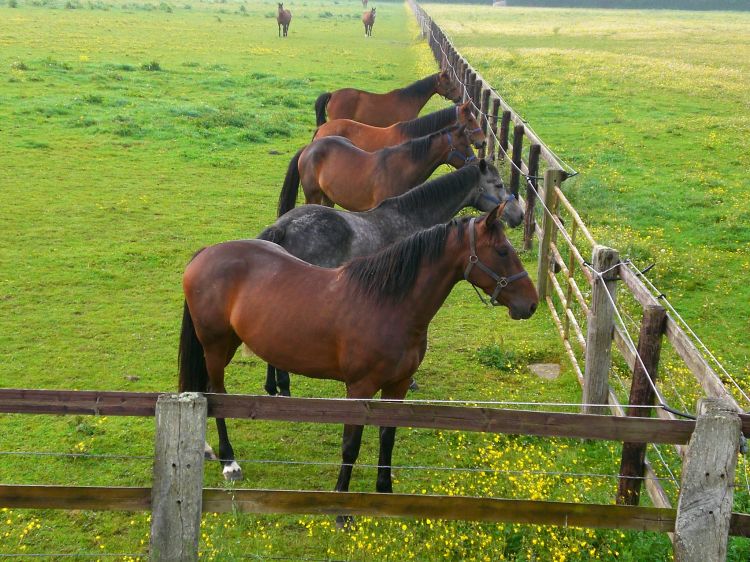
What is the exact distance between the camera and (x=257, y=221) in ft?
41.5

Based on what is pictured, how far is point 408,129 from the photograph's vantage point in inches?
479

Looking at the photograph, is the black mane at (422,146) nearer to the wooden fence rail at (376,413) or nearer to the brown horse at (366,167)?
the brown horse at (366,167)

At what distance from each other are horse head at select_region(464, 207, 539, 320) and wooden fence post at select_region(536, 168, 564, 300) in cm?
448

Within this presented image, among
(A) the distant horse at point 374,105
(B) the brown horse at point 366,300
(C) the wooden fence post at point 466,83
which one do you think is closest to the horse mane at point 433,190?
(B) the brown horse at point 366,300

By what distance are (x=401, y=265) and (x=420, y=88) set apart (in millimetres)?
12605

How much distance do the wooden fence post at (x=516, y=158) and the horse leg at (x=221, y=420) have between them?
7.42m

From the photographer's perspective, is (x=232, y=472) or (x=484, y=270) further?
(x=232, y=472)

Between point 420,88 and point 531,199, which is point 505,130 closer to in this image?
point 531,199

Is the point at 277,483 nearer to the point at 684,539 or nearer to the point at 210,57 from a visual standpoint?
the point at 684,539

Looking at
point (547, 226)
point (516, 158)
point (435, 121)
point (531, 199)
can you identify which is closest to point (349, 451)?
point (547, 226)

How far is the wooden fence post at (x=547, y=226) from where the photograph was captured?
379 inches

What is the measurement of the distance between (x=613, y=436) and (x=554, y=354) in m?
4.74

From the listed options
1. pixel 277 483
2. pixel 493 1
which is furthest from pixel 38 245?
pixel 493 1

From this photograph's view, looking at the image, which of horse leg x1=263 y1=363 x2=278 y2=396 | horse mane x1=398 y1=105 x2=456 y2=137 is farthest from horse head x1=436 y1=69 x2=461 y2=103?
horse leg x1=263 y1=363 x2=278 y2=396
